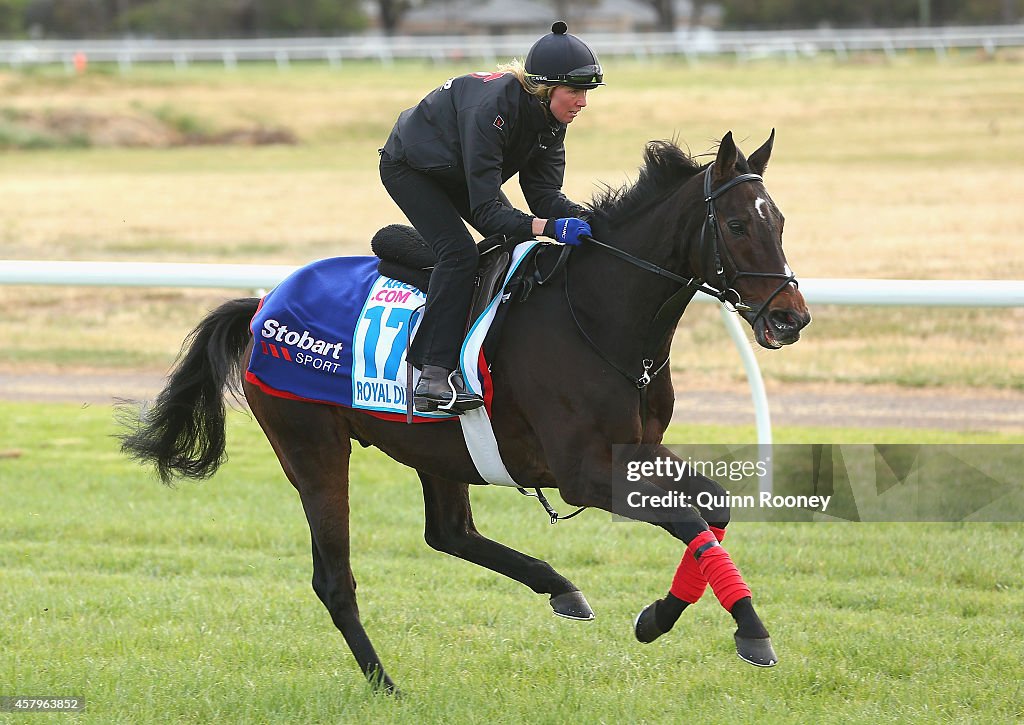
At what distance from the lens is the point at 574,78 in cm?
445

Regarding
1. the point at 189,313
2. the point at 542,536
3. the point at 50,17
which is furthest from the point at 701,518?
the point at 50,17

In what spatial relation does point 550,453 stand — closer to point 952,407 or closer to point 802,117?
point 952,407

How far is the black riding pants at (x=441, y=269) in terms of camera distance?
467cm

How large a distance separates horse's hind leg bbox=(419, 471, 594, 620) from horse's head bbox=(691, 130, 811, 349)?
4.10 feet

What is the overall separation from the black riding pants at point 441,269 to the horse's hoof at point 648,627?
3.52 feet

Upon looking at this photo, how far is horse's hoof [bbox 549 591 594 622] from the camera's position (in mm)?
4789

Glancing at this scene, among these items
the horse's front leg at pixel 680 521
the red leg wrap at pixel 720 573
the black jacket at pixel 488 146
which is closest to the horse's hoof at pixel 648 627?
the horse's front leg at pixel 680 521

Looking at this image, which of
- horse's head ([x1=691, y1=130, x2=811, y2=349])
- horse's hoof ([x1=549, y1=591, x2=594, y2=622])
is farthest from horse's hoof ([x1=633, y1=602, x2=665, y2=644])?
horse's head ([x1=691, y1=130, x2=811, y2=349])

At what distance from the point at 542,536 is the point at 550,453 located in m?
2.22

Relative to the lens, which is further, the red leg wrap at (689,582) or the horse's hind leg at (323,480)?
→ the horse's hind leg at (323,480)

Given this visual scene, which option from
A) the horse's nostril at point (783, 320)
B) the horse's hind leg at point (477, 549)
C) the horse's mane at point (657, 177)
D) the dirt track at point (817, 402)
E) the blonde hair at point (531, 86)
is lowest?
the horse's hind leg at point (477, 549)

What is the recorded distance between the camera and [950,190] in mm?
19781

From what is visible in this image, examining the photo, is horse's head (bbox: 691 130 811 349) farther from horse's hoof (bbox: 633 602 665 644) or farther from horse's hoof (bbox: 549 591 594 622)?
horse's hoof (bbox: 549 591 594 622)

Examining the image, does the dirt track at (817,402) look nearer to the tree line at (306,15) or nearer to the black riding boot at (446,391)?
the black riding boot at (446,391)
